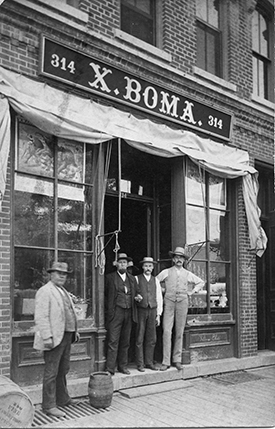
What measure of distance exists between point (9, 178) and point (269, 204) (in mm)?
6547

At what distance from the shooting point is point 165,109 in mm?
8898

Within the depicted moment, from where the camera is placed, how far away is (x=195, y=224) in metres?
9.30

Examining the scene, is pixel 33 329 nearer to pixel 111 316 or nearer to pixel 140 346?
pixel 111 316

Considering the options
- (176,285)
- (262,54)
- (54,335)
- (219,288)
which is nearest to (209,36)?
(262,54)

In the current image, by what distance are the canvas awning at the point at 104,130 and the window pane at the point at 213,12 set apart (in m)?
2.75

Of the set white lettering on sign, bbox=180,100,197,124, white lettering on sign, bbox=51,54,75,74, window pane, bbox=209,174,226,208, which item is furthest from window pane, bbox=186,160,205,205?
white lettering on sign, bbox=51,54,75,74

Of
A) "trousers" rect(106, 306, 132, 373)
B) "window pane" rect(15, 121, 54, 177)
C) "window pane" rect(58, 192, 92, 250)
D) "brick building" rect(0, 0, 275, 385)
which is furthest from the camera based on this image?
"trousers" rect(106, 306, 132, 373)

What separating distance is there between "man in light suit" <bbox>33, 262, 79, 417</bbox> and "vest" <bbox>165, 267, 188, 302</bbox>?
247cm

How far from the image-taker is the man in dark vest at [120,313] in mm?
7562

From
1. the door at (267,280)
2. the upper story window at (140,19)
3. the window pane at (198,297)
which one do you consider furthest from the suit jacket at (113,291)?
the upper story window at (140,19)

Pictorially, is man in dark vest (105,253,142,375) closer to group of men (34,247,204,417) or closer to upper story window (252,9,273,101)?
group of men (34,247,204,417)

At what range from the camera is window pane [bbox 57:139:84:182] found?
24.5 ft

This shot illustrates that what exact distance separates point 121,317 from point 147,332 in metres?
0.68

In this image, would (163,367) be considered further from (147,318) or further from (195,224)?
(195,224)
